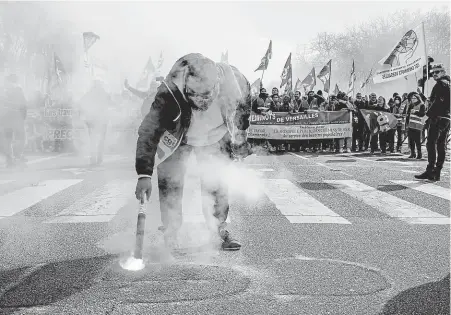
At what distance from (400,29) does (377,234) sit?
179ft

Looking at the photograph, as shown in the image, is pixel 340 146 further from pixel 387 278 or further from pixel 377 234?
pixel 387 278

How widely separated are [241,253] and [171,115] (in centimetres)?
110

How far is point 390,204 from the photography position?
6160 millimetres

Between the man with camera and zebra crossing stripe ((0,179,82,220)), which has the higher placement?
the man with camera

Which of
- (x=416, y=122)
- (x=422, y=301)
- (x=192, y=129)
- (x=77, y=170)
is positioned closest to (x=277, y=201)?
(x=192, y=129)

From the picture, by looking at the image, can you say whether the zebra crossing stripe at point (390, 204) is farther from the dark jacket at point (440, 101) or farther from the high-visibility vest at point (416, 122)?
the high-visibility vest at point (416, 122)

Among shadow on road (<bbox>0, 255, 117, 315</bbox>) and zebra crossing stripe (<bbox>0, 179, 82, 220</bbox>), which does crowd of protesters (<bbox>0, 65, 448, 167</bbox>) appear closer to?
zebra crossing stripe (<bbox>0, 179, 82, 220</bbox>)

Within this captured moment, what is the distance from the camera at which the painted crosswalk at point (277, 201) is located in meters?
5.21

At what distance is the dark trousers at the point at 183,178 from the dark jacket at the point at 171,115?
0.36 feet

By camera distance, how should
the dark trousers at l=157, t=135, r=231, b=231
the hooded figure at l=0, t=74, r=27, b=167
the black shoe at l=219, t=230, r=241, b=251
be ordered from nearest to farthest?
1. the black shoe at l=219, t=230, r=241, b=251
2. the dark trousers at l=157, t=135, r=231, b=231
3. the hooded figure at l=0, t=74, r=27, b=167

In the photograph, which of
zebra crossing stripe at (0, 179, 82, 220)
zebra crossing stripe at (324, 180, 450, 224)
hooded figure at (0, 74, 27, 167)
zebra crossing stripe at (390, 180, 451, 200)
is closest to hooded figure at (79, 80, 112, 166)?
hooded figure at (0, 74, 27, 167)

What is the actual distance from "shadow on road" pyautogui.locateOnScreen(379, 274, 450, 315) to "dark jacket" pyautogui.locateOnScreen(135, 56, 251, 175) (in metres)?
1.72

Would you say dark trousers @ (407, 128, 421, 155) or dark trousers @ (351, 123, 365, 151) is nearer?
dark trousers @ (407, 128, 421, 155)

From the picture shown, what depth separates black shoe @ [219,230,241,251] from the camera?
390cm
